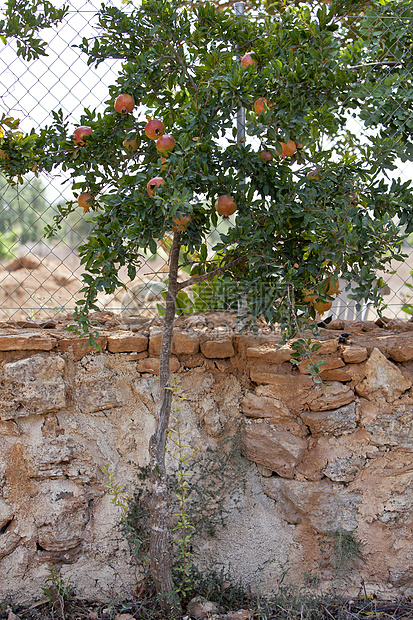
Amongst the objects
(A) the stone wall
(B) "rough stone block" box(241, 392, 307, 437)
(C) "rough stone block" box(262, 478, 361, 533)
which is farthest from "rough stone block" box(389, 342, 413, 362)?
(C) "rough stone block" box(262, 478, 361, 533)

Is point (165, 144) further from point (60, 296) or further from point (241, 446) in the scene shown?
point (60, 296)

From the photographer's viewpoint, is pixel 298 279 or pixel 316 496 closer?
pixel 298 279

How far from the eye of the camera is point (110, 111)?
6.86ft

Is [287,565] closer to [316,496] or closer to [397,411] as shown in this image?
[316,496]

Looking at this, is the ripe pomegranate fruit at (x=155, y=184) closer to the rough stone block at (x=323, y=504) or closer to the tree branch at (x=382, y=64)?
the tree branch at (x=382, y=64)

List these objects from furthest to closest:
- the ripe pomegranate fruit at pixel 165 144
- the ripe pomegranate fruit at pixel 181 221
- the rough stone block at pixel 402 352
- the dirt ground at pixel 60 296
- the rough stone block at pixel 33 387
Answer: the dirt ground at pixel 60 296, the rough stone block at pixel 402 352, the rough stone block at pixel 33 387, the ripe pomegranate fruit at pixel 165 144, the ripe pomegranate fruit at pixel 181 221

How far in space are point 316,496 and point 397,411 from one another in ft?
1.82

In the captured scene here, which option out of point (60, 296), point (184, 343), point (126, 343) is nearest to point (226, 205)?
point (184, 343)

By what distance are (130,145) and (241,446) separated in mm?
1475

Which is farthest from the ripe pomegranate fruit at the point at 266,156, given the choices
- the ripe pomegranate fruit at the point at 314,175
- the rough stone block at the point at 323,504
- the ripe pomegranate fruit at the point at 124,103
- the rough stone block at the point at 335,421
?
the rough stone block at the point at 323,504

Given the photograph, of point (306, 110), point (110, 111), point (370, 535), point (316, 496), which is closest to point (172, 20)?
point (110, 111)

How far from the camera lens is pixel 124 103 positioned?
198 centimetres

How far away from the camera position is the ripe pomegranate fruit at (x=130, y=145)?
202cm

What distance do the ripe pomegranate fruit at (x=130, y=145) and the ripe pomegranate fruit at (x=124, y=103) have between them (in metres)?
0.11
